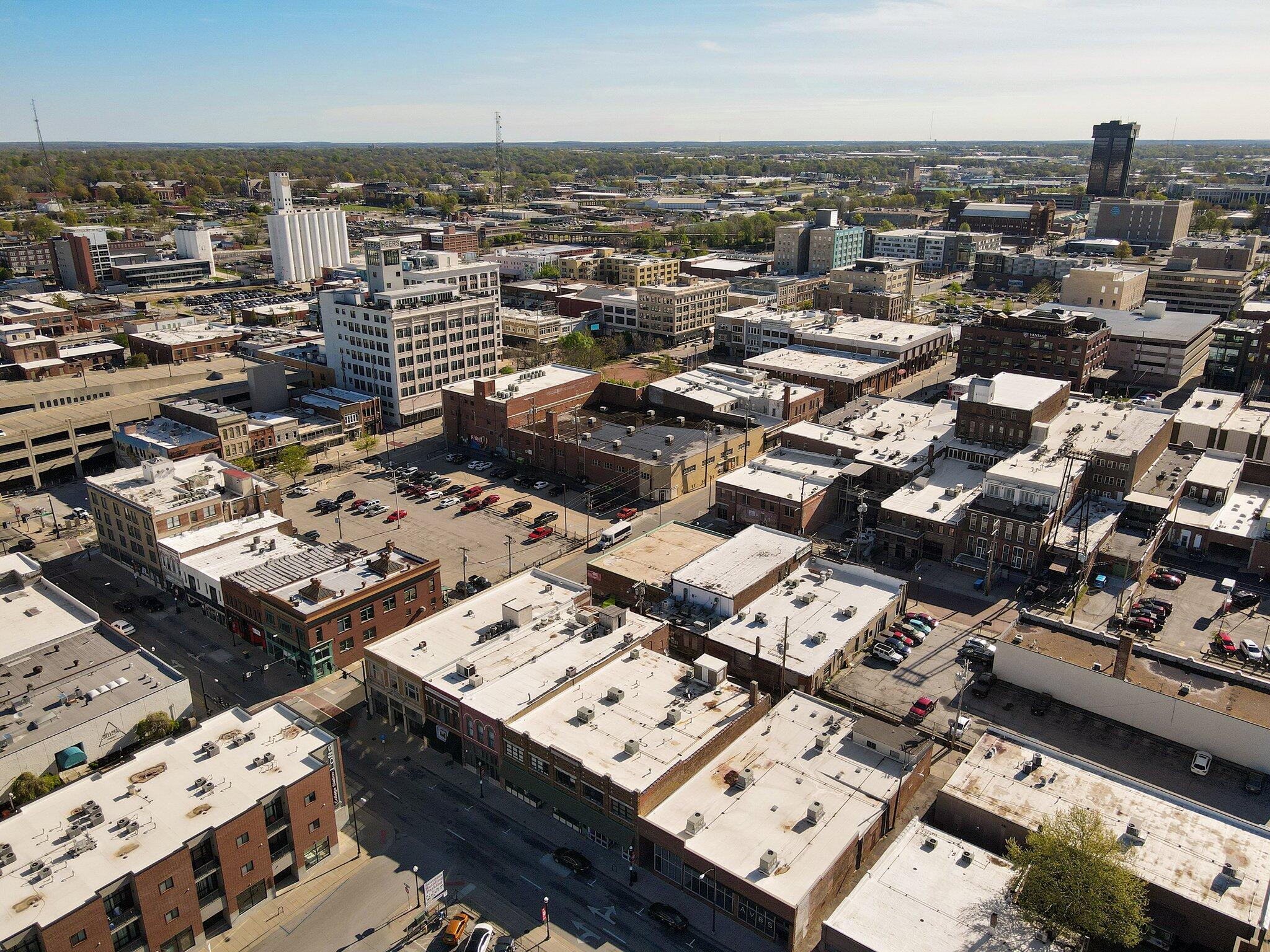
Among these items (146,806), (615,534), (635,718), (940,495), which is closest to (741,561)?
(615,534)

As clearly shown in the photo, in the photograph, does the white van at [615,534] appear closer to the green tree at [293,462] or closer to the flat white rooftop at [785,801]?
the flat white rooftop at [785,801]

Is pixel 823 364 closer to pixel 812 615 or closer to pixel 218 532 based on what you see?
pixel 812 615

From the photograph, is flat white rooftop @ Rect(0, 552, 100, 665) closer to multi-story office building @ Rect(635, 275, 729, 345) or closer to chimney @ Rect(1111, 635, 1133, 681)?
chimney @ Rect(1111, 635, 1133, 681)

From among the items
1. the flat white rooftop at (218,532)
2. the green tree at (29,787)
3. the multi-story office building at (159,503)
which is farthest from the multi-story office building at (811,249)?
the green tree at (29,787)

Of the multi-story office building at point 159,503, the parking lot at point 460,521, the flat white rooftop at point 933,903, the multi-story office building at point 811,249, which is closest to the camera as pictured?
the flat white rooftop at point 933,903

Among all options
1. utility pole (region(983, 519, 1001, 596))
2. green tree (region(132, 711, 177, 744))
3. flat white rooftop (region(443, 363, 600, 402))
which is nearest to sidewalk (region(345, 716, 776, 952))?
green tree (region(132, 711, 177, 744))

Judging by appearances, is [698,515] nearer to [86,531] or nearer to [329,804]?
[329,804]

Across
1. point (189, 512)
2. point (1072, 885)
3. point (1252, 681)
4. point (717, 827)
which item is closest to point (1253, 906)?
point (1072, 885)
